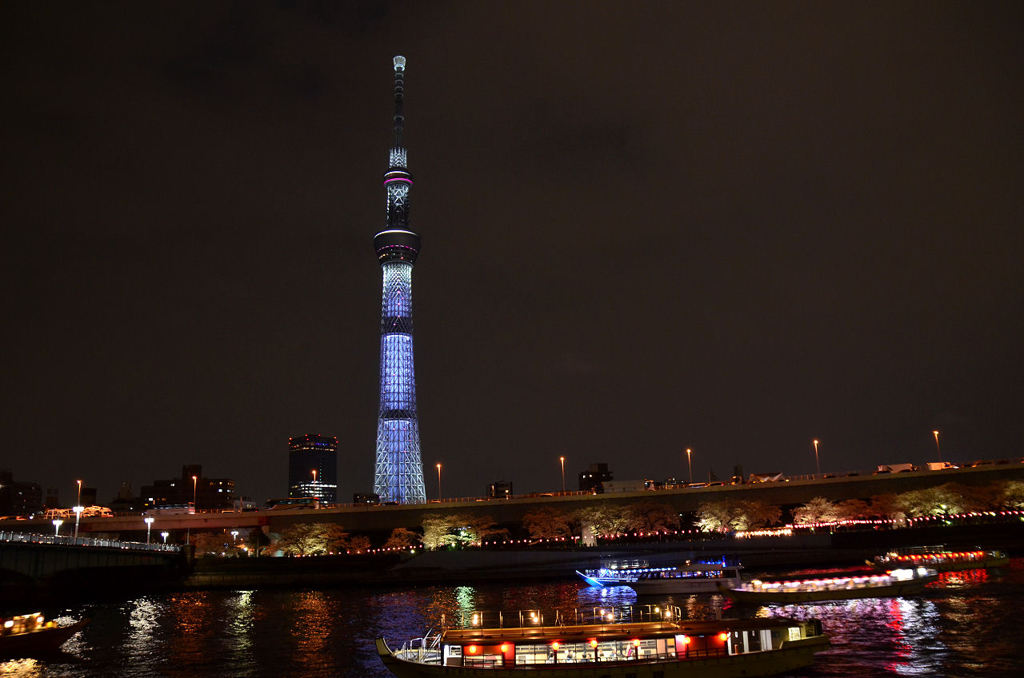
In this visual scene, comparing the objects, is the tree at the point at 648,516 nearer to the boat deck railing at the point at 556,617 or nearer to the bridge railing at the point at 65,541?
the boat deck railing at the point at 556,617

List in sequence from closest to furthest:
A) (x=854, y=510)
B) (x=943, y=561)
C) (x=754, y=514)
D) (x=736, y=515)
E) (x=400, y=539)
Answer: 1. (x=943, y=561)
2. (x=854, y=510)
3. (x=754, y=514)
4. (x=736, y=515)
5. (x=400, y=539)

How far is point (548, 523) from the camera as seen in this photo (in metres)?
136

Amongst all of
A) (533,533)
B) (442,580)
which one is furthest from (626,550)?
(442,580)

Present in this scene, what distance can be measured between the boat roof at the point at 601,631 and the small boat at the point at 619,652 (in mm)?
47

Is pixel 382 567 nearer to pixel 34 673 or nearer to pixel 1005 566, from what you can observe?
pixel 34 673

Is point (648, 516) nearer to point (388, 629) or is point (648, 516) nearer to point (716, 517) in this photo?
point (716, 517)

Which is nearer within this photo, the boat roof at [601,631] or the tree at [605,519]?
the boat roof at [601,631]

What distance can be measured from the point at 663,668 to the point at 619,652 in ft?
6.87

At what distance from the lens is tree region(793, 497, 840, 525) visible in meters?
129

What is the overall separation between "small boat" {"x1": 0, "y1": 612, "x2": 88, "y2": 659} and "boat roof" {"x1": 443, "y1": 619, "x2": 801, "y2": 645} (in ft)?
96.5

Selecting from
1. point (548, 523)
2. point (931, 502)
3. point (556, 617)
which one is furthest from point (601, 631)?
point (931, 502)

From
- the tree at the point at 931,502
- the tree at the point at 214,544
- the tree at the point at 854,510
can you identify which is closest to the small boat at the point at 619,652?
the tree at the point at 931,502

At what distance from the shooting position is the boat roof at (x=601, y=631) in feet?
127

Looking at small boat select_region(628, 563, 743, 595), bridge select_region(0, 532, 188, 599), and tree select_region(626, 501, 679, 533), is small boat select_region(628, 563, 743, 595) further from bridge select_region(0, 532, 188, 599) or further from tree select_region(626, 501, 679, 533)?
bridge select_region(0, 532, 188, 599)
